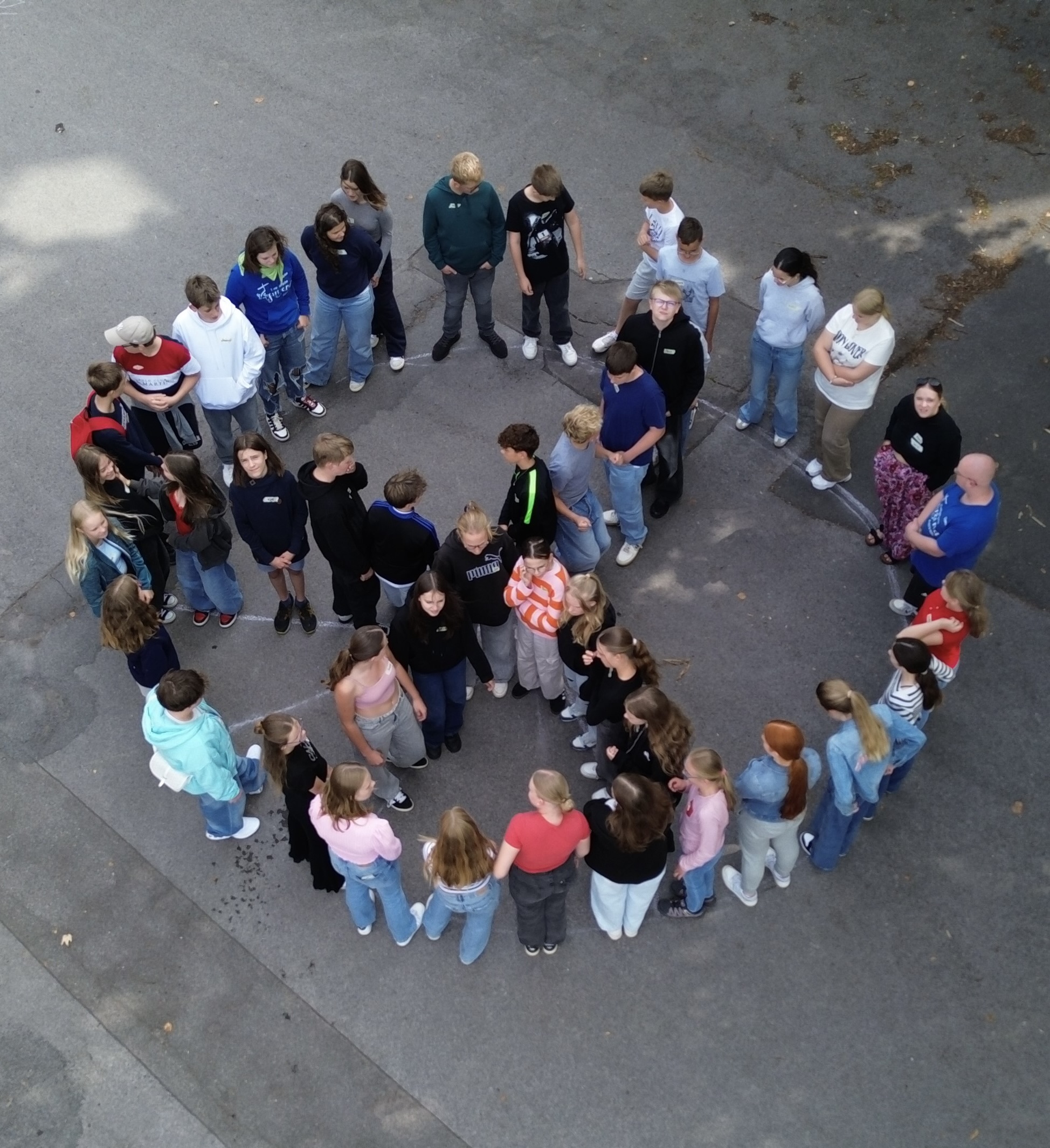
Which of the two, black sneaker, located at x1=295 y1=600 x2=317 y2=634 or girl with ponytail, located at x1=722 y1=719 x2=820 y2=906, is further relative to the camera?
black sneaker, located at x1=295 y1=600 x2=317 y2=634

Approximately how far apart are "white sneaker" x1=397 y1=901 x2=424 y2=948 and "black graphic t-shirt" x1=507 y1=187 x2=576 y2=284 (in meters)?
4.86

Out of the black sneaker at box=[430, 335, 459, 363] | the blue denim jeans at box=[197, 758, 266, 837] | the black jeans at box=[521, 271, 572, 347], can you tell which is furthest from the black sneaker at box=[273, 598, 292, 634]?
the black jeans at box=[521, 271, 572, 347]

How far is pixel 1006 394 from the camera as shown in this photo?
8508 millimetres

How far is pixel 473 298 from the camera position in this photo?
28.7ft

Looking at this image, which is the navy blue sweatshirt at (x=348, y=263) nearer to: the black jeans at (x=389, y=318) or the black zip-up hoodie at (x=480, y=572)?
the black jeans at (x=389, y=318)

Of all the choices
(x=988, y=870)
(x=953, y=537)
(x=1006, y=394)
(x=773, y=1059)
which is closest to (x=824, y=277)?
(x=1006, y=394)

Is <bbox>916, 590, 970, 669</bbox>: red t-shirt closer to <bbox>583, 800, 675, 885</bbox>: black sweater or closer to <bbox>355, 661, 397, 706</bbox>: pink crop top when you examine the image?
<bbox>583, 800, 675, 885</bbox>: black sweater

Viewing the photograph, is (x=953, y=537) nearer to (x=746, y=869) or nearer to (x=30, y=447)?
(x=746, y=869)

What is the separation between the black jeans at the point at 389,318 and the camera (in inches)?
334

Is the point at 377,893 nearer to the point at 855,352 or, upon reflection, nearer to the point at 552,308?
the point at 855,352

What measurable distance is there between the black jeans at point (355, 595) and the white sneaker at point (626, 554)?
5.90ft

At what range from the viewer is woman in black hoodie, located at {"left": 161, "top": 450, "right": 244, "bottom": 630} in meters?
6.47

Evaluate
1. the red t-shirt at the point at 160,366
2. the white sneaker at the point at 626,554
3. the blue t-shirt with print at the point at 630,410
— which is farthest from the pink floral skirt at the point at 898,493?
the red t-shirt at the point at 160,366

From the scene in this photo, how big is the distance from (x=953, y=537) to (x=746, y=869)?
7.71ft
